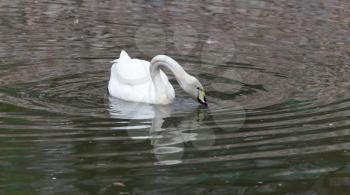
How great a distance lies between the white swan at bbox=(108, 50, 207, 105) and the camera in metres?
9.76

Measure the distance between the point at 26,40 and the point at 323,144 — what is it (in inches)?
251

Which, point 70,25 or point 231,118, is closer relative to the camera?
point 231,118

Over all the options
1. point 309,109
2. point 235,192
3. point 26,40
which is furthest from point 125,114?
point 26,40

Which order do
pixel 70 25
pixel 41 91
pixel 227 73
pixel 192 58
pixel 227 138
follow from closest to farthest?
pixel 227 138 < pixel 41 91 < pixel 227 73 < pixel 192 58 < pixel 70 25

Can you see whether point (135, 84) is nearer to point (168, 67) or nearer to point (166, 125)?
point (168, 67)

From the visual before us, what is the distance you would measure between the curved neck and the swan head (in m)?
0.07

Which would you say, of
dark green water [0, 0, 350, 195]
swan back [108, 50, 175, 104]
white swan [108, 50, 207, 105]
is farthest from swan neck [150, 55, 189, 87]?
dark green water [0, 0, 350, 195]

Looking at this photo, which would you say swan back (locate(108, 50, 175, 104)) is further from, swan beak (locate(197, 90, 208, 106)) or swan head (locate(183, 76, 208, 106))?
swan beak (locate(197, 90, 208, 106))

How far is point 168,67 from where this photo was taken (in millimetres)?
9984

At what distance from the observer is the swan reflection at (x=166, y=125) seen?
26.4 feet

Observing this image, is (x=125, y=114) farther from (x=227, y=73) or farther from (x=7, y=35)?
(x=7, y=35)

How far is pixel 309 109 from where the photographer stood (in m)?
9.27

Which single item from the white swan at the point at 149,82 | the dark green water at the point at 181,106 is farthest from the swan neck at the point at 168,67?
the dark green water at the point at 181,106

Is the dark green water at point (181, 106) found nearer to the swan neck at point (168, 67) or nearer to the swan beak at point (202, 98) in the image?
the swan beak at point (202, 98)
